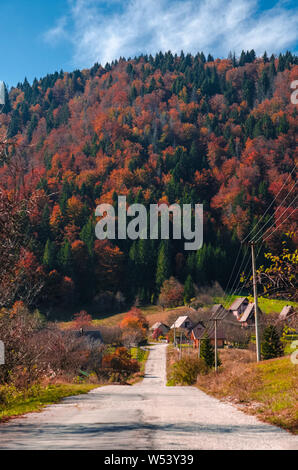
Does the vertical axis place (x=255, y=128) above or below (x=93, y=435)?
above

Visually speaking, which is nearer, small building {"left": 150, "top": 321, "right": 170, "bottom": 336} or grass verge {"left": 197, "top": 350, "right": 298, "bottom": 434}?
grass verge {"left": 197, "top": 350, "right": 298, "bottom": 434}

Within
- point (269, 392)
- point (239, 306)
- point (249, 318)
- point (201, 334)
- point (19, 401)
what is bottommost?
point (201, 334)

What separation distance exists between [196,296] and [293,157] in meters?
104

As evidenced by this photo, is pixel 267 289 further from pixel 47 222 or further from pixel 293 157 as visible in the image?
pixel 293 157

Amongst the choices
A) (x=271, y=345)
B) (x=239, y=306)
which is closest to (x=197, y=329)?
(x=239, y=306)

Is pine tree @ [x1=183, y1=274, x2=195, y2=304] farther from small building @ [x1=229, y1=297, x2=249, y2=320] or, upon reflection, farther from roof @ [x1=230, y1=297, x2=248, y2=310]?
small building @ [x1=229, y1=297, x2=249, y2=320]

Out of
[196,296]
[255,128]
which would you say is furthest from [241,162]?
[196,296]

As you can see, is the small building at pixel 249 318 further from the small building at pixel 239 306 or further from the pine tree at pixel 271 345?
the pine tree at pixel 271 345

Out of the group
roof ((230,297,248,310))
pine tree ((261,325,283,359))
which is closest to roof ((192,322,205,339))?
roof ((230,297,248,310))

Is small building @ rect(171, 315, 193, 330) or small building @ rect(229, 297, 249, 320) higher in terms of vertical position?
small building @ rect(229, 297, 249, 320)

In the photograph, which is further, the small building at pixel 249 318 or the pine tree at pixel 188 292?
the pine tree at pixel 188 292

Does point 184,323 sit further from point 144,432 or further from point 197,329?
point 144,432

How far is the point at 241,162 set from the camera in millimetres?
190375

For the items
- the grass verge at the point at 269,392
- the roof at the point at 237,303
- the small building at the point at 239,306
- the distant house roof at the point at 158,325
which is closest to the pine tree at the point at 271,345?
the grass verge at the point at 269,392
